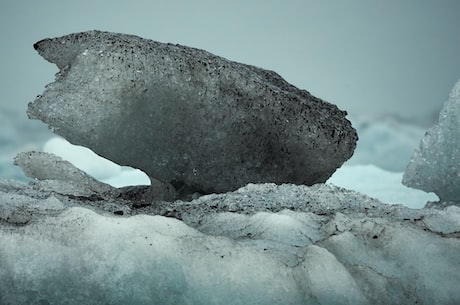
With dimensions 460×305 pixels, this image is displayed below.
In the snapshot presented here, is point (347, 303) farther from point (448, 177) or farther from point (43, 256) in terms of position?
point (448, 177)

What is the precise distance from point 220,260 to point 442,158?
217 cm

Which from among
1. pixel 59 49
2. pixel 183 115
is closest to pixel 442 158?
pixel 183 115

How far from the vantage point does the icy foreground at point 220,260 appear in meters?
1.91

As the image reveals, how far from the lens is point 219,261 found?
6.42ft

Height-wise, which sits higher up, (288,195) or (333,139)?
(333,139)

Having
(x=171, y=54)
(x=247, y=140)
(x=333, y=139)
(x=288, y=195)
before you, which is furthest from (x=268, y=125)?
(x=288, y=195)

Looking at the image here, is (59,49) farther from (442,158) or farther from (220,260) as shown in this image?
(442,158)

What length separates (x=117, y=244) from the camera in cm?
199

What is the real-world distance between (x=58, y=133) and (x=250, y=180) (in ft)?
3.50

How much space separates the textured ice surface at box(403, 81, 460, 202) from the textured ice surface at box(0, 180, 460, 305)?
1511 millimetres

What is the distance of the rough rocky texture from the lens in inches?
131


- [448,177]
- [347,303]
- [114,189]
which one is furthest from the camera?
[114,189]

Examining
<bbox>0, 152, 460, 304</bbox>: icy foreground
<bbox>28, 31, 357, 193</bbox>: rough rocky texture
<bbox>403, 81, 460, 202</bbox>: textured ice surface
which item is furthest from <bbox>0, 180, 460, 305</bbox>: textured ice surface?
<bbox>403, 81, 460, 202</bbox>: textured ice surface

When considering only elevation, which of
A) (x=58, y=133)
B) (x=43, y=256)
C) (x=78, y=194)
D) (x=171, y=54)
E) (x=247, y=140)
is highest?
(x=171, y=54)
